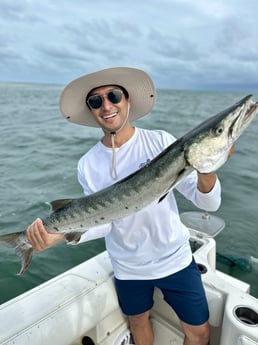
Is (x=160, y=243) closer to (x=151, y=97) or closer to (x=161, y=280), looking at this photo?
(x=161, y=280)

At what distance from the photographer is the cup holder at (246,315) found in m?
2.34

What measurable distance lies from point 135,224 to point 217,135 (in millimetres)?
1037

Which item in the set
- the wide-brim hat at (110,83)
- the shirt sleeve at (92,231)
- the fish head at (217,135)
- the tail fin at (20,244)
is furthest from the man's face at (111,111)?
the tail fin at (20,244)

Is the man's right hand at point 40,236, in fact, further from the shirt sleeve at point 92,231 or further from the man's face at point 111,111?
the man's face at point 111,111

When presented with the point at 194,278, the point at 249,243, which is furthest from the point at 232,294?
the point at 249,243

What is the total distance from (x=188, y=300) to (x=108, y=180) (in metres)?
1.13

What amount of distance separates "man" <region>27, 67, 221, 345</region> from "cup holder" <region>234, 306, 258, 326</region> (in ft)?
0.86

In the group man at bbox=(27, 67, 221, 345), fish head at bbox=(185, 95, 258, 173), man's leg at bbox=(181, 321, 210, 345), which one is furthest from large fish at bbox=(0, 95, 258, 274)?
man's leg at bbox=(181, 321, 210, 345)

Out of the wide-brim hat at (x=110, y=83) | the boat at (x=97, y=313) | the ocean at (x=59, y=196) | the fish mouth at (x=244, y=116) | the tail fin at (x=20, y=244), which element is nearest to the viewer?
the fish mouth at (x=244, y=116)

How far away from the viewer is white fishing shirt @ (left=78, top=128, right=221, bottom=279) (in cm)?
242

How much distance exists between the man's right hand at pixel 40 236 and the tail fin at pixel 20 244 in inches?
5.4

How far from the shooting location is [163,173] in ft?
6.13

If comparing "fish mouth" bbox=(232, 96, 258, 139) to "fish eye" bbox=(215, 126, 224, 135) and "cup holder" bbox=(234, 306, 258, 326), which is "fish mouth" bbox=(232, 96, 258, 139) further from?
"cup holder" bbox=(234, 306, 258, 326)

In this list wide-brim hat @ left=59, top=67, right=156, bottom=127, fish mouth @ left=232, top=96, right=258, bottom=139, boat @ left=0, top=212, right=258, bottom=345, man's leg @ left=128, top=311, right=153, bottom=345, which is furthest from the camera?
man's leg @ left=128, top=311, right=153, bottom=345
